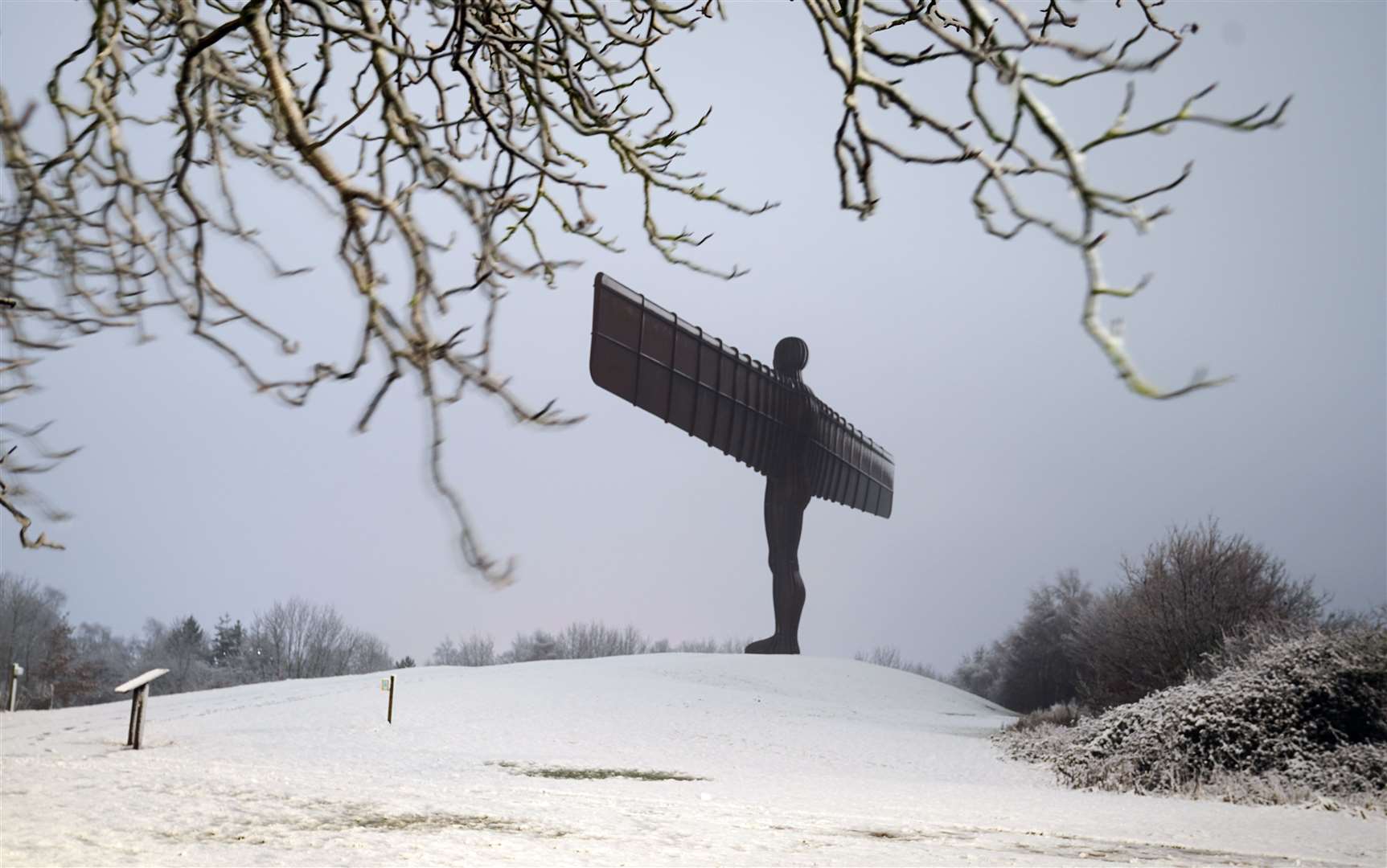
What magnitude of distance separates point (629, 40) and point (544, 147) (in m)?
0.50

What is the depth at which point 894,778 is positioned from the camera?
36.1ft

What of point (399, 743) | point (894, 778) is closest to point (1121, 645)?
point (894, 778)

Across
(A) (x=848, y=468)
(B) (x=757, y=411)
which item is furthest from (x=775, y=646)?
(B) (x=757, y=411)

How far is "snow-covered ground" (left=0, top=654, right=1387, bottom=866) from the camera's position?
4801 millimetres

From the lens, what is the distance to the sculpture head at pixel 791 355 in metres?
21.8

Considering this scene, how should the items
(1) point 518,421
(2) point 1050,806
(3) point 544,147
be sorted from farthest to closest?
(2) point 1050,806 → (3) point 544,147 → (1) point 518,421

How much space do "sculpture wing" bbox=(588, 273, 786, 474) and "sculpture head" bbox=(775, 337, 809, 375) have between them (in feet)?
4.98

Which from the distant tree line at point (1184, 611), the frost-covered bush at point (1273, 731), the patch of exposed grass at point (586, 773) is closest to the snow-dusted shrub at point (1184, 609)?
the distant tree line at point (1184, 611)

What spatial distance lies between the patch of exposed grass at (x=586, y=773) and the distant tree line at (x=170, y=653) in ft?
66.1

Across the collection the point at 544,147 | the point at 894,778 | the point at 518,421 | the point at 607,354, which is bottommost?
the point at 894,778

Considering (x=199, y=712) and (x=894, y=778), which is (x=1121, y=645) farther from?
(x=199, y=712)

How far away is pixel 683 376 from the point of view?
701 inches

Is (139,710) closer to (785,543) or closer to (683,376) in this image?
(683,376)

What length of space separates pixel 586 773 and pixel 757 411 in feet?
35.6
